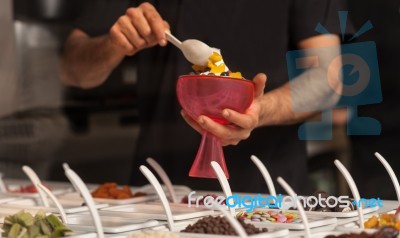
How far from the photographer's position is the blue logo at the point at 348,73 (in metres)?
2.51

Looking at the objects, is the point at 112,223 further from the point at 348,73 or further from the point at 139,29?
the point at 348,73

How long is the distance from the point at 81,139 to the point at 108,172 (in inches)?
8.1

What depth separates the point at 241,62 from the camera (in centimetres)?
264

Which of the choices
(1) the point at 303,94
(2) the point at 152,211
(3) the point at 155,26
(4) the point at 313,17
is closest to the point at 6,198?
(2) the point at 152,211

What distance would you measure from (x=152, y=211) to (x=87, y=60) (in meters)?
0.99

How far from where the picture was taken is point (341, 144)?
103 inches

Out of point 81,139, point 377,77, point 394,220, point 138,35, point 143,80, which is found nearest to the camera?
point 394,220

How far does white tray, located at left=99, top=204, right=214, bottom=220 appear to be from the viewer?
192 cm

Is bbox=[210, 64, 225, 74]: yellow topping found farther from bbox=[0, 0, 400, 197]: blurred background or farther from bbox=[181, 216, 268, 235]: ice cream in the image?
bbox=[0, 0, 400, 197]: blurred background

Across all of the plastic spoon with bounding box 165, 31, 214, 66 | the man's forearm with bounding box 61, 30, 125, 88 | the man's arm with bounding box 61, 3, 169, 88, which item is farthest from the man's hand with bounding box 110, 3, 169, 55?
the man's forearm with bounding box 61, 30, 125, 88

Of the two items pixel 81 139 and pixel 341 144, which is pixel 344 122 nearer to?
pixel 341 144

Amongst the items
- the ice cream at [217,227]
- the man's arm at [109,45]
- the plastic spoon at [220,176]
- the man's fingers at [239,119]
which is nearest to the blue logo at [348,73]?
the man's arm at [109,45]

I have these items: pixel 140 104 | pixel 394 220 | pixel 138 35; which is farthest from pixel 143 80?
pixel 394 220

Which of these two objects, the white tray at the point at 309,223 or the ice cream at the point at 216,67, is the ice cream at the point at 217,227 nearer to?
the white tray at the point at 309,223
